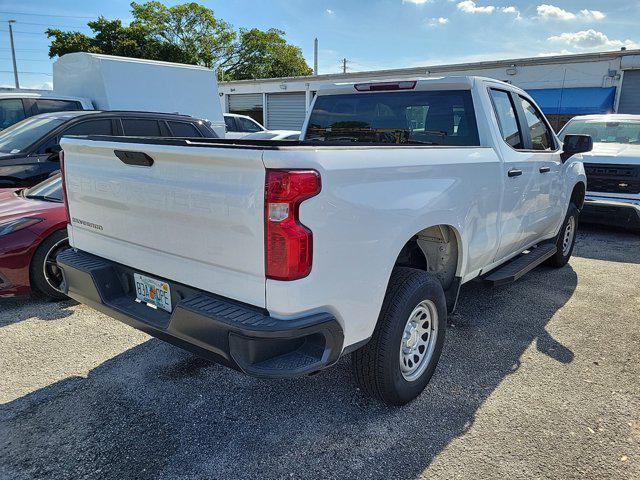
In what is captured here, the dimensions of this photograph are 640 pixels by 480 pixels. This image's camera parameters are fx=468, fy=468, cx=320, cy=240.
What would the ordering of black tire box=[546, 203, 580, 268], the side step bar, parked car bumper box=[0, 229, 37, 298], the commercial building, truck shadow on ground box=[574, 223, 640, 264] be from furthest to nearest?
the commercial building < truck shadow on ground box=[574, 223, 640, 264] < black tire box=[546, 203, 580, 268] < parked car bumper box=[0, 229, 37, 298] < the side step bar

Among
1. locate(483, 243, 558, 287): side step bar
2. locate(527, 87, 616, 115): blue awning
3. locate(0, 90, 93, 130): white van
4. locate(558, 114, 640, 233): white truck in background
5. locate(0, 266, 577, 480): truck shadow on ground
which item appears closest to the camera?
locate(0, 266, 577, 480): truck shadow on ground

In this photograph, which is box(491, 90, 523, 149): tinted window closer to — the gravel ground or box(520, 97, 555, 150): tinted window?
box(520, 97, 555, 150): tinted window

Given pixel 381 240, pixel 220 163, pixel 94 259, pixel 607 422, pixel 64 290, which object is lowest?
pixel 607 422

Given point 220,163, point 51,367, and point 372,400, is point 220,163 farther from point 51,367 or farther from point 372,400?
point 51,367

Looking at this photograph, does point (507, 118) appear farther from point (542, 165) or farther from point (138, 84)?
point (138, 84)

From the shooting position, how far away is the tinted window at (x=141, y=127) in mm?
6922

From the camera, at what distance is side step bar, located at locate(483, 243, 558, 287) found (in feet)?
12.9

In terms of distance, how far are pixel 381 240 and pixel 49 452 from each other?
6.83 feet

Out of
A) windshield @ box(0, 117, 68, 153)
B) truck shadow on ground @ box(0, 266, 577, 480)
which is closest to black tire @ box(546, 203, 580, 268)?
truck shadow on ground @ box(0, 266, 577, 480)

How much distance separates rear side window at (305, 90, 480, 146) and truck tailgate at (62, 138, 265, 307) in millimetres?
2018

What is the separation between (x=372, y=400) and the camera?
3.01 metres

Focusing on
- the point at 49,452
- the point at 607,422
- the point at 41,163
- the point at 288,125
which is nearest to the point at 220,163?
the point at 49,452

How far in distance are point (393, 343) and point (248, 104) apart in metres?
29.9

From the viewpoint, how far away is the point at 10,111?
851 cm
